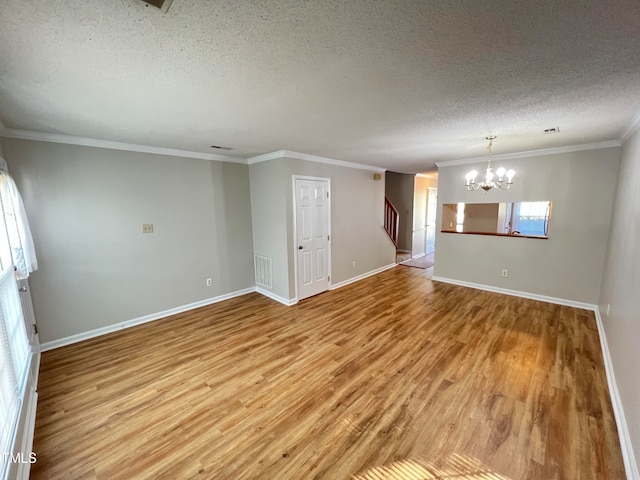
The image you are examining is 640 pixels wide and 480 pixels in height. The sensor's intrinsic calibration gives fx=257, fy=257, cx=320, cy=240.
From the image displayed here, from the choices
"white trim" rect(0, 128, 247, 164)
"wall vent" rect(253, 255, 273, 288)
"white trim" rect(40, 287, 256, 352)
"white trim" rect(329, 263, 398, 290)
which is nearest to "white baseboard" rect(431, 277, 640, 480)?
"white trim" rect(329, 263, 398, 290)

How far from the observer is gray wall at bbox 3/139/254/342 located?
9.45ft

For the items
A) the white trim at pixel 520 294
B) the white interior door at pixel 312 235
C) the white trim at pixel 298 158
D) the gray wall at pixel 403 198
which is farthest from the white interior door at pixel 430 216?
the white interior door at pixel 312 235

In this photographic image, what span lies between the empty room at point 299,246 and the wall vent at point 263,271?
0.04 m

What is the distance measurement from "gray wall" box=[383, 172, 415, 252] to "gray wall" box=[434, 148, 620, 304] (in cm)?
262

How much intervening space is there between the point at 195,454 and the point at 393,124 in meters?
3.13

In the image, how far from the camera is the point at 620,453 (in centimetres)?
166

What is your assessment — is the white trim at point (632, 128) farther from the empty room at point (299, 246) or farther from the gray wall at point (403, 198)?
the gray wall at point (403, 198)

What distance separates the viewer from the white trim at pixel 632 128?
94.8 inches

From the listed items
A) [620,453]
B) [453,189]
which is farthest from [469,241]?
[620,453]

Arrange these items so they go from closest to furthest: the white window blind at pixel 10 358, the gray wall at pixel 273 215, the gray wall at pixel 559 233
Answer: the white window blind at pixel 10 358 → the gray wall at pixel 559 233 → the gray wall at pixel 273 215

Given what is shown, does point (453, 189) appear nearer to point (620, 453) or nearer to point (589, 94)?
point (589, 94)

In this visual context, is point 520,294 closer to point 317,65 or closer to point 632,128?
point 632,128

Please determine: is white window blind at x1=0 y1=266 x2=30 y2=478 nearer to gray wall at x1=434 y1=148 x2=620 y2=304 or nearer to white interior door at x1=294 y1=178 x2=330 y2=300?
white interior door at x1=294 y1=178 x2=330 y2=300

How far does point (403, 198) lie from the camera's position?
760 centimetres
